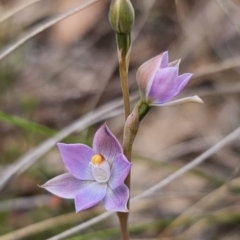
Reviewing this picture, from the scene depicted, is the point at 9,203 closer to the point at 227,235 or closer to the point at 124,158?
the point at 227,235

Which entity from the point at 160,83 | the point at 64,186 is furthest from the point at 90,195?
the point at 160,83

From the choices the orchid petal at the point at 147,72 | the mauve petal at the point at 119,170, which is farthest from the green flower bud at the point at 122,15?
the mauve petal at the point at 119,170

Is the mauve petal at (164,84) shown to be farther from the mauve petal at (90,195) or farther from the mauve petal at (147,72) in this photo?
the mauve petal at (90,195)

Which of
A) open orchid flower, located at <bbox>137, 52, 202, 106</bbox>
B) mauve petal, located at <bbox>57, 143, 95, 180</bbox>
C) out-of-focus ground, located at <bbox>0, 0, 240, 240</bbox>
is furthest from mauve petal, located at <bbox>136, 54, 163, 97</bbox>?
out-of-focus ground, located at <bbox>0, 0, 240, 240</bbox>

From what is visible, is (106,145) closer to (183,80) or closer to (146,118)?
(183,80)

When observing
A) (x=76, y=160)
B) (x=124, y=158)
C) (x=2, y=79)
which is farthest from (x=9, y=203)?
(x=124, y=158)

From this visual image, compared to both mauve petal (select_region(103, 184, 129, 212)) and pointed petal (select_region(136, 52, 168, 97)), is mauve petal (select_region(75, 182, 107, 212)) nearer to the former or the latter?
mauve petal (select_region(103, 184, 129, 212))
